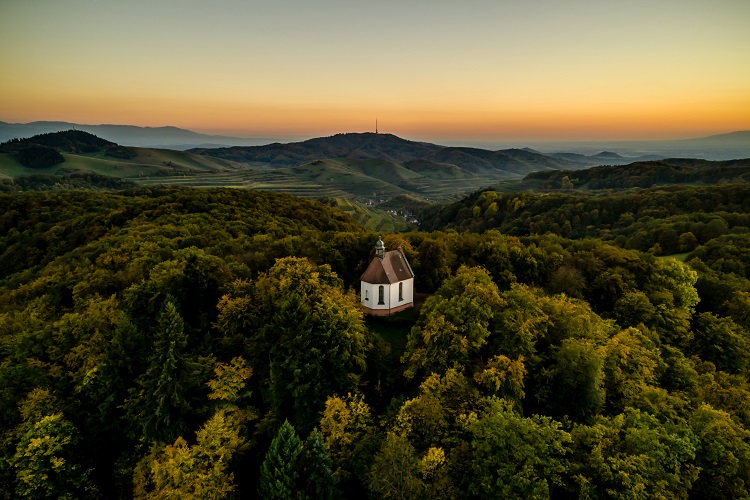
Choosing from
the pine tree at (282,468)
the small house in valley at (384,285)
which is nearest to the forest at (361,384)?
the pine tree at (282,468)

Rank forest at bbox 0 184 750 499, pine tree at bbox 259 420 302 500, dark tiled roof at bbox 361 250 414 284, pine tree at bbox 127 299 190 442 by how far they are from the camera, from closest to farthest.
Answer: forest at bbox 0 184 750 499
pine tree at bbox 259 420 302 500
pine tree at bbox 127 299 190 442
dark tiled roof at bbox 361 250 414 284

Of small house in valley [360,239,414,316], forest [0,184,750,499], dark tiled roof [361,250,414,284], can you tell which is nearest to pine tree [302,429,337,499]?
forest [0,184,750,499]

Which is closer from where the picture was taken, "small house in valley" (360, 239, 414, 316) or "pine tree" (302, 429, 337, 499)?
"pine tree" (302, 429, 337, 499)

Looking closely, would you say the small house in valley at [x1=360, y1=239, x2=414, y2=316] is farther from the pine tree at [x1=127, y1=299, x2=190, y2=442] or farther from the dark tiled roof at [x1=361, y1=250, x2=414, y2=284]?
the pine tree at [x1=127, y1=299, x2=190, y2=442]

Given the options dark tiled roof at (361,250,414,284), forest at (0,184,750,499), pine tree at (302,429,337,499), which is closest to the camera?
forest at (0,184,750,499)

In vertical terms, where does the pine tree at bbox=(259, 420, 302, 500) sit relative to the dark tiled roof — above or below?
below
